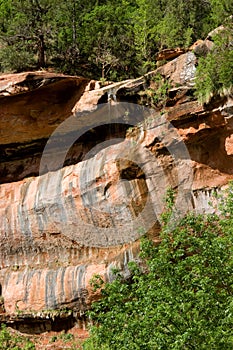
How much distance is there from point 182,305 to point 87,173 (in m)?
7.68

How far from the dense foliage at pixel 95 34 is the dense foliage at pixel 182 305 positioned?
11.5 metres

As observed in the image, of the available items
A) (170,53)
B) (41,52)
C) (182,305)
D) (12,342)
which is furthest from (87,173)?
(41,52)

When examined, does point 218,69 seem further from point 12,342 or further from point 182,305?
point 12,342

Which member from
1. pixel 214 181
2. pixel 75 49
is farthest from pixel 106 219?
pixel 75 49

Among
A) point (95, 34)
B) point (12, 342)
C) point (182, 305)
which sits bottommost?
point (12, 342)

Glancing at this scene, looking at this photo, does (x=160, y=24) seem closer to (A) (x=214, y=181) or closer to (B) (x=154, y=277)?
(A) (x=214, y=181)

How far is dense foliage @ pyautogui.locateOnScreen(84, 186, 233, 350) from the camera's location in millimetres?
7906

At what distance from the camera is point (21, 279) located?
52.6 ft

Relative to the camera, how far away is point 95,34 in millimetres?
21719

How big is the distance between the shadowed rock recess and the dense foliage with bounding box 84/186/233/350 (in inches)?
167

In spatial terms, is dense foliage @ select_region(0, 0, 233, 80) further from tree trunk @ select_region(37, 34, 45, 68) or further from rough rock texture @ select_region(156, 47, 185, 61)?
rough rock texture @ select_region(156, 47, 185, 61)

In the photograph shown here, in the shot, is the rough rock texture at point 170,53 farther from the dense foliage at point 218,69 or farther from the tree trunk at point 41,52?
the tree trunk at point 41,52

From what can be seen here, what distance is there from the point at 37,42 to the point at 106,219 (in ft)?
32.3

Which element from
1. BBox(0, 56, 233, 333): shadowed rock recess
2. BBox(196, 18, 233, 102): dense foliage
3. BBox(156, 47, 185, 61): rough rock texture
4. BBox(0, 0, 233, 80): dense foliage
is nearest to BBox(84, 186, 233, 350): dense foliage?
BBox(0, 56, 233, 333): shadowed rock recess
